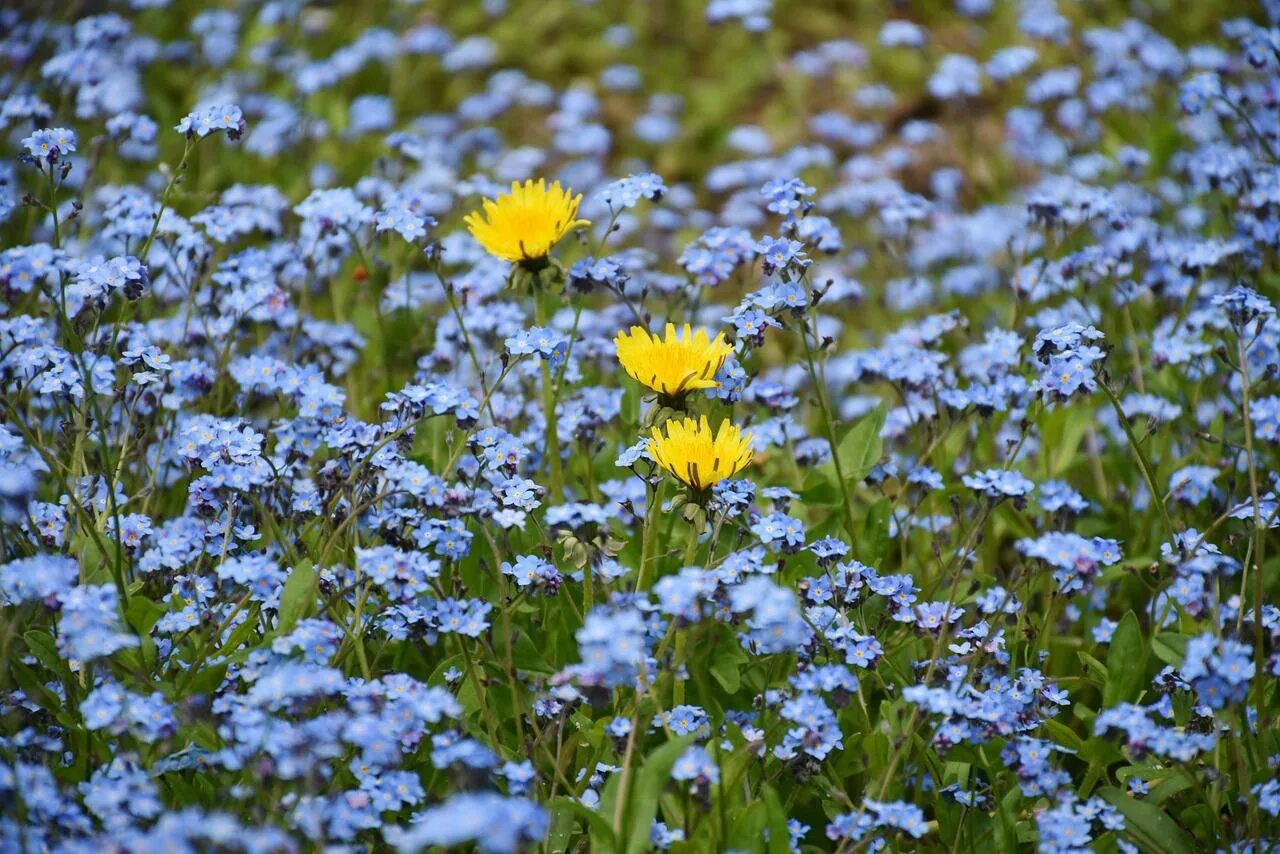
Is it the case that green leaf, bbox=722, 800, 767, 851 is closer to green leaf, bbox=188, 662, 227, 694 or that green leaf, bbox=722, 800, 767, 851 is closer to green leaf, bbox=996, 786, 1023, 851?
green leaf, bbox=996, 786, 1023, 851

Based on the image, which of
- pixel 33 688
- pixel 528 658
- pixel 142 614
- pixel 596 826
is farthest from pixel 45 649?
pixel 596 826

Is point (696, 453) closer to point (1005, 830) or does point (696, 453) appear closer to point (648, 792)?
point (648, 792)

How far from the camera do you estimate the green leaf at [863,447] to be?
3900 mm

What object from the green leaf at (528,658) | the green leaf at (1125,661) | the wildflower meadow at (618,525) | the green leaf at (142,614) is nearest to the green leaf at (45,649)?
the wildflower meadow at (618,525)

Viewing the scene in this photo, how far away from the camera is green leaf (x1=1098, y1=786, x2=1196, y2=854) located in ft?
9.86

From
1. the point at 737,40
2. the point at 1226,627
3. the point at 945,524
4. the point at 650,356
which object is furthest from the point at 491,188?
the point at 737,40

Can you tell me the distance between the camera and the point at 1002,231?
6285 mm

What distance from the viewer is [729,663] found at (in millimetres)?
3418

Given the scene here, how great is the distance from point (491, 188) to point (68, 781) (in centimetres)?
249

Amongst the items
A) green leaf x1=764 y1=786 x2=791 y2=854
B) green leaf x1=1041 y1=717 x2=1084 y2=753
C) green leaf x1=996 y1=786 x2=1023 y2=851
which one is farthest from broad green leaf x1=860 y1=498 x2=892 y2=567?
green leaf x1=764 y1=786 x2=791 y2=854

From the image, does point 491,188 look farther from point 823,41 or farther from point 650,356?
point 823,41

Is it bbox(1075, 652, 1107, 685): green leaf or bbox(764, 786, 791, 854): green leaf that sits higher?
bbox(1075, 652, 1107, 685): green leaf

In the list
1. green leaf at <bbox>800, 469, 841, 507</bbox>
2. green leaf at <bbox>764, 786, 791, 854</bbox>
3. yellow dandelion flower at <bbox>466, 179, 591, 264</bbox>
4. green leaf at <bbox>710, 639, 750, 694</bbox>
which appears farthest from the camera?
green leaf at <bbox>800, 469, 841, 507</bbox>

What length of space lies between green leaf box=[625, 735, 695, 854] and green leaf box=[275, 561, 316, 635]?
0.90 meters
